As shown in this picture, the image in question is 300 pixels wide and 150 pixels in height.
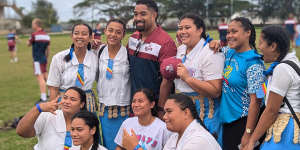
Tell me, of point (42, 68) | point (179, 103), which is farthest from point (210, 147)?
point (42, 68)

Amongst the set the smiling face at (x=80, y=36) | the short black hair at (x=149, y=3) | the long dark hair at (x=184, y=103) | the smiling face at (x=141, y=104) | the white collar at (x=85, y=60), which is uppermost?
the short black hair at (x=149, y=3)

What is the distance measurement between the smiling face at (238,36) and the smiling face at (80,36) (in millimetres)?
→ 1694

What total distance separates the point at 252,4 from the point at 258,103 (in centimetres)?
278

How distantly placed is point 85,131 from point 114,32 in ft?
4.01

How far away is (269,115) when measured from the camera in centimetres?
286

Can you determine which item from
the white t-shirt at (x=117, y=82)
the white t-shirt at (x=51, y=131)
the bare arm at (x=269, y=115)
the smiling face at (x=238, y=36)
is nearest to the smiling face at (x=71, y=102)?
the white t-shirt at (x=51, y=131)

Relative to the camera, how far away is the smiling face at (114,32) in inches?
157

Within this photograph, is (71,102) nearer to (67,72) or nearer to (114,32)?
(67,72)

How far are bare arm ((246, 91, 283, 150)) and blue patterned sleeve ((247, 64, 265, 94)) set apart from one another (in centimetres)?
33

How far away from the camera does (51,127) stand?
12.1 feet

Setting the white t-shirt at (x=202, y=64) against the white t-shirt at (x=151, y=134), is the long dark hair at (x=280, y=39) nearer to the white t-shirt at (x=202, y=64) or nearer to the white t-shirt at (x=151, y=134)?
the white t-shirt at (x=202, y=64)

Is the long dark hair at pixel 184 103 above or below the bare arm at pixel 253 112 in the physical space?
above

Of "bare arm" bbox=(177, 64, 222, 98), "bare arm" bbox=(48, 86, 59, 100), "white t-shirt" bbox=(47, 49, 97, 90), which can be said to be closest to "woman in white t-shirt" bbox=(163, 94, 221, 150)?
"bare arm" bbox=(177, 64, 222, 98)

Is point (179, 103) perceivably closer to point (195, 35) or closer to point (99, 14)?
point (195, 35)
